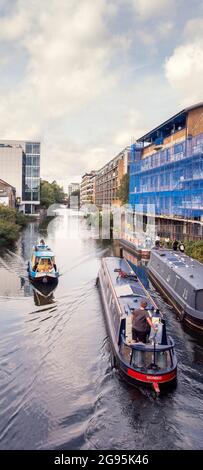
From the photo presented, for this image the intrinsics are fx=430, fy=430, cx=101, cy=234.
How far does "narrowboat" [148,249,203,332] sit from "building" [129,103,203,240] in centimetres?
1029

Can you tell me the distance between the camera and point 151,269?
30.3m

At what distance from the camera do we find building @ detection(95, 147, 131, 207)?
8612 cm

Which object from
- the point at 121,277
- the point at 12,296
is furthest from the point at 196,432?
the point at 12,296

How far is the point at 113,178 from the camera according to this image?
9794cm

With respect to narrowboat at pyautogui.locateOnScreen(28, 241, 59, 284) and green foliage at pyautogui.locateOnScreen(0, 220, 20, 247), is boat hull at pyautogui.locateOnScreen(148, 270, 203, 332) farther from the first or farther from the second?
green foliage at pyautogui.locateOnScreen(0, 220, 20, 247)

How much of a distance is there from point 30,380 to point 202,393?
516 centimetres

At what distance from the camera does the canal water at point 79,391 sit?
10289mm

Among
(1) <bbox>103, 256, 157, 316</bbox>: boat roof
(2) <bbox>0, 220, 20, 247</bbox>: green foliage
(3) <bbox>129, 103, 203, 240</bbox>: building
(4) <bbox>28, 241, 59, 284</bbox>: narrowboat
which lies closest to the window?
(3) <bbox>129, 103, 203, 240</bbox>: building

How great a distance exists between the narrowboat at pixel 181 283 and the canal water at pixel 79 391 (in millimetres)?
658

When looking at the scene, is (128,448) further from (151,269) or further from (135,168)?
(135,168)

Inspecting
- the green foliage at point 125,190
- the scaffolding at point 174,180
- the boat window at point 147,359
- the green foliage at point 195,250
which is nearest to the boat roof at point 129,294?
the boat window at point 147,359

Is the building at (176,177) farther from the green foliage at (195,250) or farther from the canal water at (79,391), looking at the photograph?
the canal water at (79,391)

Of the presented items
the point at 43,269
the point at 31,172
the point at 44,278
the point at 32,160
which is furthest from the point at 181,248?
the point at 32,160
